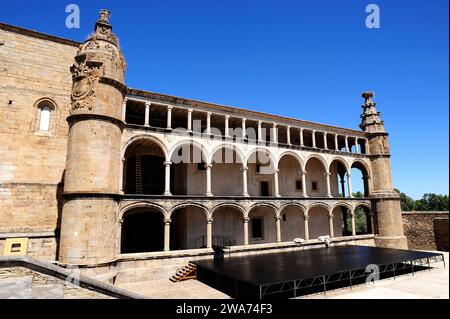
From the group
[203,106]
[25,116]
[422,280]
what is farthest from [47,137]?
[422,280]

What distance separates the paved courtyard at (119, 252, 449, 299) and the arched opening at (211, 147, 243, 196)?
31.7ft

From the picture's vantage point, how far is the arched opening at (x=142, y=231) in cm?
2339

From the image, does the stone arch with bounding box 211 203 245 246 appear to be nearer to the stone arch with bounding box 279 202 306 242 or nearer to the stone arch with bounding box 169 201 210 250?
the stone arch with bounding box 169 201 210 250

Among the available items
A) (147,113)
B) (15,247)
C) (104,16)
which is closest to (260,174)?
(147,113)

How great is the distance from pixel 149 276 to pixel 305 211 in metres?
15.3

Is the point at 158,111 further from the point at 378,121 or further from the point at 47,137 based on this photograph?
the point at 378,121

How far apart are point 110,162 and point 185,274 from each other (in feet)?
28.8

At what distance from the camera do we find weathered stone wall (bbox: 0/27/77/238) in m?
17.8

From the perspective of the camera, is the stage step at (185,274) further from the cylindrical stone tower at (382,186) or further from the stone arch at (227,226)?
the cylindrical stone tower at (382,186)

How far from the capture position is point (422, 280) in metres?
17.3

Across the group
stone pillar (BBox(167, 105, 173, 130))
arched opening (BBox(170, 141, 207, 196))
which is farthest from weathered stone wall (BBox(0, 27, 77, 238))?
arched opening (BBox(170, 141, 207, 196))

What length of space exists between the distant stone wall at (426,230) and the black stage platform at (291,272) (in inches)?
528

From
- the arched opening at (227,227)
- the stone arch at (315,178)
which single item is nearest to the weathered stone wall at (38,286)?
the arched opening at (227,227)

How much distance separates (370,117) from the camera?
33.2 metres
